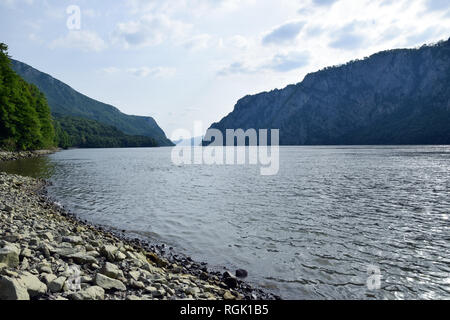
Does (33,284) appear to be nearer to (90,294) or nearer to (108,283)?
(90,294)

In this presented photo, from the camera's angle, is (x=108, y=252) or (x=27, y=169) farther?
(x=27, y=169)

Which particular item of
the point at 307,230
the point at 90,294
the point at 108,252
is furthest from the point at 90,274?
the point at 307,230


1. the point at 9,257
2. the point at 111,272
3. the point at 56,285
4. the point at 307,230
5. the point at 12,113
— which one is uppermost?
the point at 12,113

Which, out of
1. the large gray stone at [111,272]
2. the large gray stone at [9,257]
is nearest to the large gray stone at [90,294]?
the large gray stone at [111,272]

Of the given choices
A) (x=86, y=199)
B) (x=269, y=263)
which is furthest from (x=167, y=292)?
(x=86, y=199)

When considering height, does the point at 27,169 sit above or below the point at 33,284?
above

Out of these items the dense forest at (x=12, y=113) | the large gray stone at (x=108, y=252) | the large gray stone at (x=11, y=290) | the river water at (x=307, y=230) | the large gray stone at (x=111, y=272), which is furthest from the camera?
the dense forest at (x=12, y=113)

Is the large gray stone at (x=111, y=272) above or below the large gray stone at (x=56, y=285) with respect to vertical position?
below

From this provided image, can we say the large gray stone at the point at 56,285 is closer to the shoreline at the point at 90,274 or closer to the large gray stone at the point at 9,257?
the shoreline at the point at 90,274

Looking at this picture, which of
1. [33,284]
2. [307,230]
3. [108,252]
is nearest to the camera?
[33,284]

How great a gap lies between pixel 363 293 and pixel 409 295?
1.59m

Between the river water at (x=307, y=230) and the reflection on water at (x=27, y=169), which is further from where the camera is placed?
the reflection on water at (x=27, y=169)

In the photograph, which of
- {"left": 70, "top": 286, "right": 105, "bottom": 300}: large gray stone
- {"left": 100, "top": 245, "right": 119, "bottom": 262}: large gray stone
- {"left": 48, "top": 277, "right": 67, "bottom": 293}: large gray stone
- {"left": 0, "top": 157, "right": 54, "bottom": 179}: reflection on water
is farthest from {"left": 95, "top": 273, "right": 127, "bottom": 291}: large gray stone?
{"left": 0, "top": 157, "right": 54, "bottom": 179}: reflection on water
